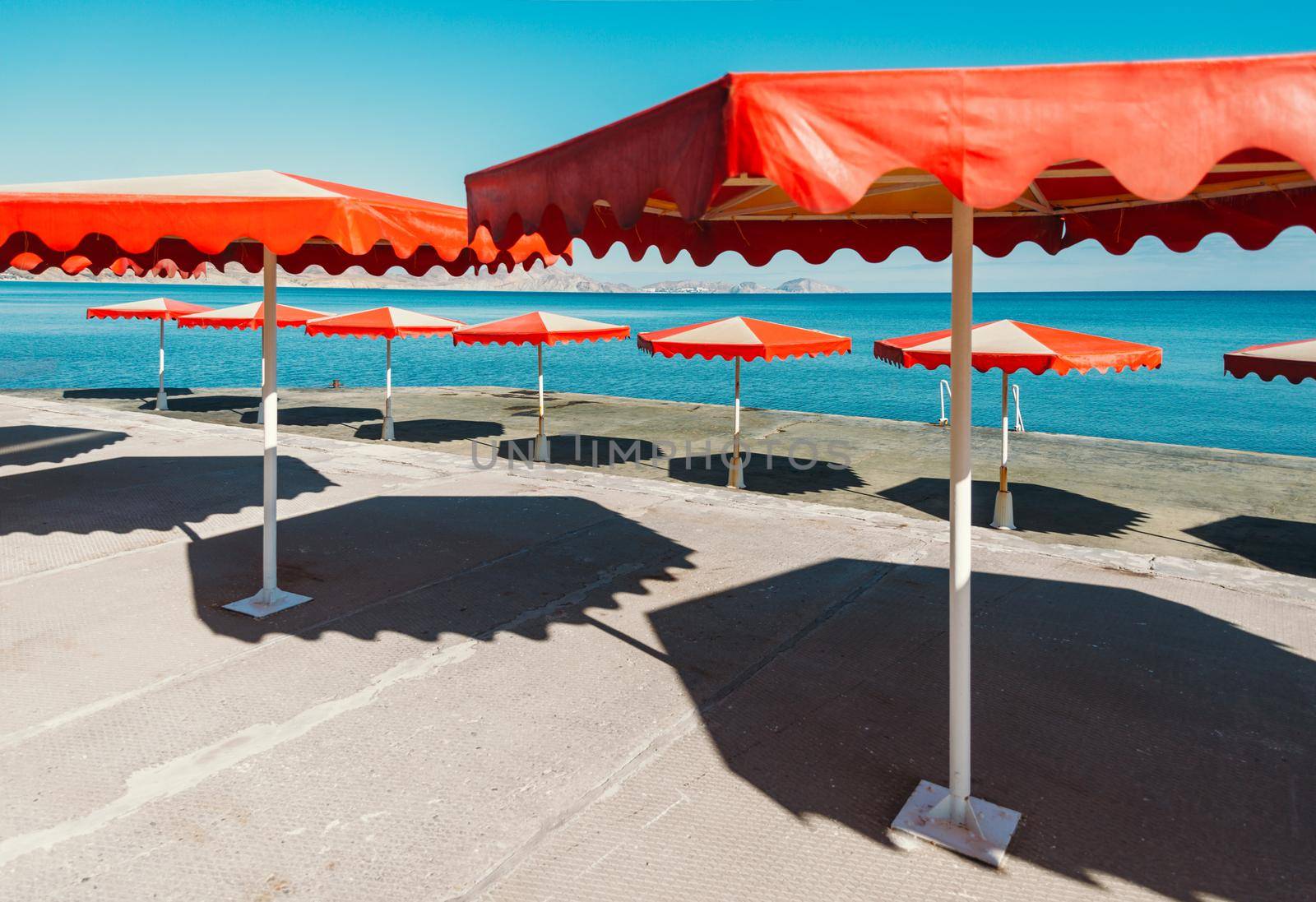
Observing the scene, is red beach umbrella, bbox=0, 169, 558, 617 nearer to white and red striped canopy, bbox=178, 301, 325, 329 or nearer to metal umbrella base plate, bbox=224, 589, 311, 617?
metal umbrella base plate, bbox=224, 589, 311, 617

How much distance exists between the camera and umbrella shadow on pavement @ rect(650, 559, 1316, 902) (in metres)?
3.69

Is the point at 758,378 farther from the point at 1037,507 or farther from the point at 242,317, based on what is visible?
the point at 1037,507

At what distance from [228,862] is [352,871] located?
0.49 m

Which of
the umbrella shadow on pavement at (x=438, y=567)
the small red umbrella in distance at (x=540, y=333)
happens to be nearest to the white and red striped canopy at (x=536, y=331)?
the small red umbrella in distance at (x=540, y=333)

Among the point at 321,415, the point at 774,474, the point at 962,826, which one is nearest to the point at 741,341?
the point at 774,474

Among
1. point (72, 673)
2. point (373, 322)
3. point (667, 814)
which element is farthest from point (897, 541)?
point (373, 322)

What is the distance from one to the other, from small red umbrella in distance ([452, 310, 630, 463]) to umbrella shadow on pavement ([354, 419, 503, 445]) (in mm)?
2077

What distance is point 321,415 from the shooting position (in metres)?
18.3

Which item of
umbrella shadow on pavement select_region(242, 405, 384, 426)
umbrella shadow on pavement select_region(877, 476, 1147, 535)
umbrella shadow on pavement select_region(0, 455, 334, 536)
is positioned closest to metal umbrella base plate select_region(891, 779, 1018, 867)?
umbrella shadow on pavement select_region(877, 476, 1147, 535)

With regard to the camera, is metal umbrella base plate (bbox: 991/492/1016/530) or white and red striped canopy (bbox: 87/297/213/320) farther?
white and red striped canopy (bbox: 87/297/213/320)

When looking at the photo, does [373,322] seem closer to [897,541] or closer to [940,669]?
[897,541]

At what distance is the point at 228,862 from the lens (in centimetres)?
342

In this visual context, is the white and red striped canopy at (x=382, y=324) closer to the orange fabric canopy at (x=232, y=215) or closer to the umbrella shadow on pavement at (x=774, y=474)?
the umbrella shadow on pavement at (x=774, y=474)

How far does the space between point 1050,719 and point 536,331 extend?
1001 centimetres
